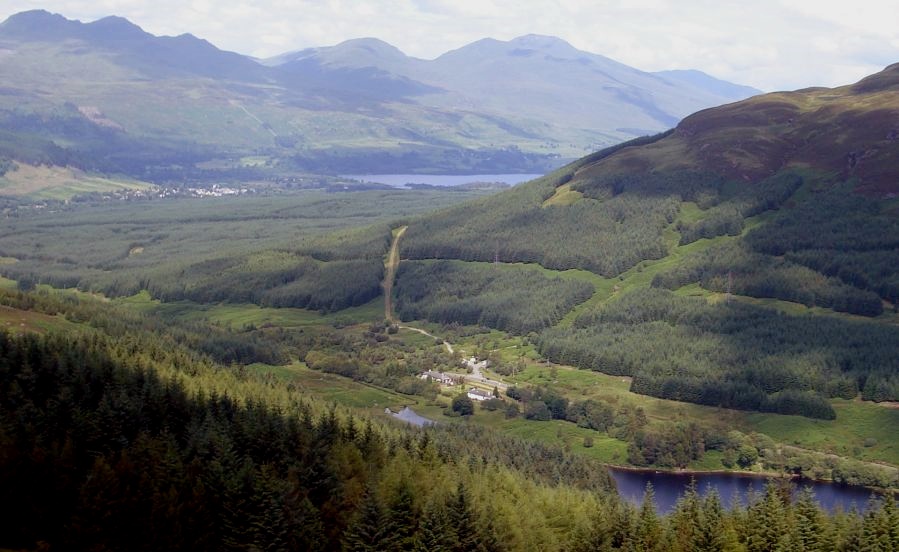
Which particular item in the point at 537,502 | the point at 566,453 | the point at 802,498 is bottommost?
the point at 566,453

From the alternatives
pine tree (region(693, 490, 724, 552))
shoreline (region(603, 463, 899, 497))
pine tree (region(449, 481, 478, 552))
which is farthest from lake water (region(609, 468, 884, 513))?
pine tree (region(449, 481, 478, 552))

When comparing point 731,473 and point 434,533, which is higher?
point 434,533

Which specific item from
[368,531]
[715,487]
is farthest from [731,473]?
[368,531]

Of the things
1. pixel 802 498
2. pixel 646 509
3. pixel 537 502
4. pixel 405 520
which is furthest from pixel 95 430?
pixel 802 498

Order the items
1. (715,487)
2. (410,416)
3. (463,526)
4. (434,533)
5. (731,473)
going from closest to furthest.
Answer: (434,533) < (463,526) < (715,487) < (731,473) < (410,416)

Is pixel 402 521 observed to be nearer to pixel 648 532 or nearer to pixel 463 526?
pixel 463 526

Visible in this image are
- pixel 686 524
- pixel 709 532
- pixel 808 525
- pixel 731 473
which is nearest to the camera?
pixel 709 532

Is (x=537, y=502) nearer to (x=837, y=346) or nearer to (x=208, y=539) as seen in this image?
(x=208, y=539)

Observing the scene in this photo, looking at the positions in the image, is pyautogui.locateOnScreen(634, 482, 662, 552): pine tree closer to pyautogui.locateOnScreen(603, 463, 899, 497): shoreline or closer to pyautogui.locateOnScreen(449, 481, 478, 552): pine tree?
pyautogui.locateOnScreen(449, 481, 478, 552): pine tree
